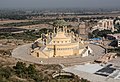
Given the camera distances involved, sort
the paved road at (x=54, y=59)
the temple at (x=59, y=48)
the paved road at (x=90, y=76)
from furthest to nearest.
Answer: the temple at (x=59, y=48), the paved road at (x=54, y=59), the paved road at (x=90, y=76)

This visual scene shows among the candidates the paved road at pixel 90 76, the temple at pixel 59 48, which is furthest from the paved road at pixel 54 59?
the paved road at pixel 90 76

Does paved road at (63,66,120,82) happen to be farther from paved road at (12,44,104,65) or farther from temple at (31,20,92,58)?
temple at (31,20,92,58)

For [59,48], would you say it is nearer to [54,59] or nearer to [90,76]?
[54,59]

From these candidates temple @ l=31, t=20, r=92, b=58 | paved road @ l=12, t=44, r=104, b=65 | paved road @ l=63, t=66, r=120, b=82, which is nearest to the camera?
paved road @ l=63, t=66, r=120, b=82

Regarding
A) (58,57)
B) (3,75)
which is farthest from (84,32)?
(3,75)

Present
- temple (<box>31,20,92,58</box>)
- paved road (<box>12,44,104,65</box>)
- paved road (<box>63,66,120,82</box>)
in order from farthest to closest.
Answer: temple (<box>31,20,92,58</box>) → paved road (<box>12,44,104,65</box>) → paved road (<box>63,66,120,82</box>)

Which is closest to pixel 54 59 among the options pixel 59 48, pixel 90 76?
pixel 59 48

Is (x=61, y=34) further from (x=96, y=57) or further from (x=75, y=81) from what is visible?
(x=75, y=81)

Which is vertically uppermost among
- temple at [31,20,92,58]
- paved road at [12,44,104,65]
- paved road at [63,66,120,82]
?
temple at [31,20,92,58]

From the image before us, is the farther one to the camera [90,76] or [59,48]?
[59,48]

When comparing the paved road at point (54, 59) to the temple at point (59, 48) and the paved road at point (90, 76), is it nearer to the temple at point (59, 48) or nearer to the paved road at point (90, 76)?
the temple at point (59, 48)

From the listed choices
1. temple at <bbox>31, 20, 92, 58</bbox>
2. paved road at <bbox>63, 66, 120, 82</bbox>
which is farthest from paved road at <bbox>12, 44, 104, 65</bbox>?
paved road at <bbox>63, 66, 120, 82</bbox>

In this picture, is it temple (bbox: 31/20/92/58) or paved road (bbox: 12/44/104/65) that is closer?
paved road (bbox: 12/44/104/65)
